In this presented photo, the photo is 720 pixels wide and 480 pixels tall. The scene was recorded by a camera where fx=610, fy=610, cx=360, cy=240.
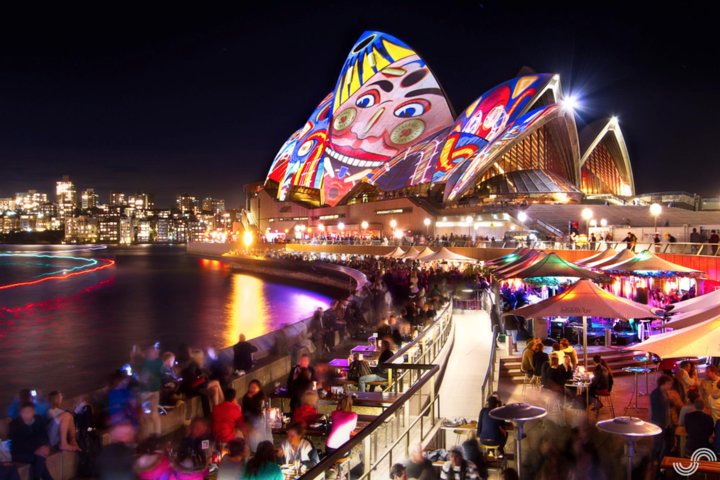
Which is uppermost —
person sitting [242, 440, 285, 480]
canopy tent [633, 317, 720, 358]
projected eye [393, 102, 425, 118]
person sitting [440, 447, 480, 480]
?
projected eye [393, 102, 425, 118]

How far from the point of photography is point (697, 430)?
560 centimetres

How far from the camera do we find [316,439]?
21.6 ft

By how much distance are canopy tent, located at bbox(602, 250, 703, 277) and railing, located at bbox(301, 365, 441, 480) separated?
738 cm

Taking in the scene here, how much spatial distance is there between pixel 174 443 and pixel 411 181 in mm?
49390

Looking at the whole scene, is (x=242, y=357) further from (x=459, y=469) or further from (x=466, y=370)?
(x=459, y=469)

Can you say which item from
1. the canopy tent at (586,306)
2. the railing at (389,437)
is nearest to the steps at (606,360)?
the canopy tent at (586,306)

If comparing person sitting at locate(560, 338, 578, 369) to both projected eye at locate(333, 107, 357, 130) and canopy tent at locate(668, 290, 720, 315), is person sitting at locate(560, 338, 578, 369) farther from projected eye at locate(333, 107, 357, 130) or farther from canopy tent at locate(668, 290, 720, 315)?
projected eye at locate(333, 107, 357, 130)

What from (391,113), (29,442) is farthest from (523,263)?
(391,113)

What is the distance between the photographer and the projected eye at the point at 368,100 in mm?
65688

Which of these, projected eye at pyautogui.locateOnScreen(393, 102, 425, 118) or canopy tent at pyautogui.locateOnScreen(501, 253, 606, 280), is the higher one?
projected eye at pyautogui.locateOnScreen(393, 102, 425, 118)

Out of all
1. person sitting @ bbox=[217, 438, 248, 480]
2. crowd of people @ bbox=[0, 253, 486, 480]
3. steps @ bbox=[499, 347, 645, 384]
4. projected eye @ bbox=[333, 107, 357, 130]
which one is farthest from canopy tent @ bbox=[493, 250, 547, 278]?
projected eye @ bbox=[333, 107, 357, 130]

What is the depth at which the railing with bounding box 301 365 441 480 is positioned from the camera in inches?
142

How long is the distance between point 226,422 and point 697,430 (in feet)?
14.8

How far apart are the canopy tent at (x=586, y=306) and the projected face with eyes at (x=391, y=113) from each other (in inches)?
2237
